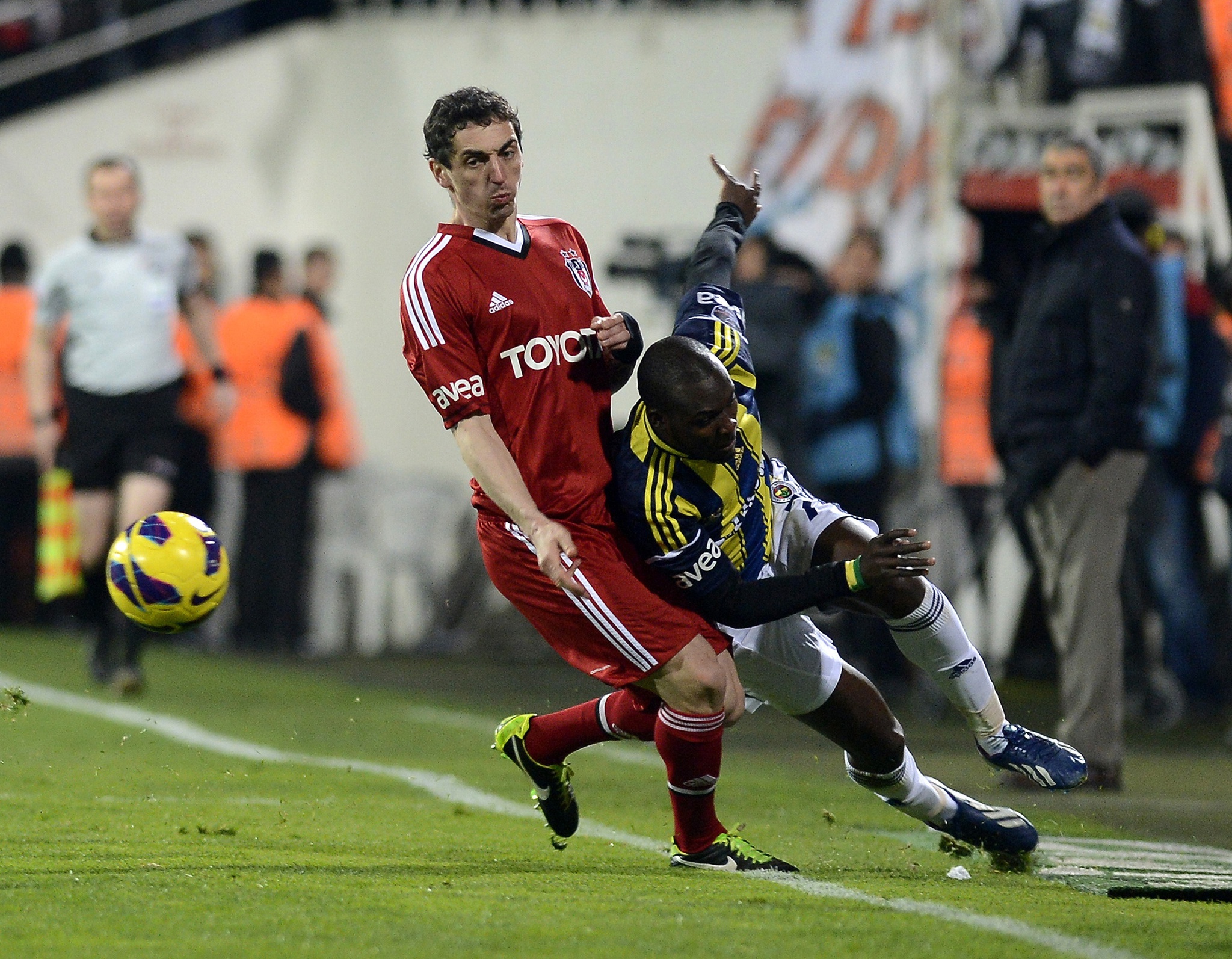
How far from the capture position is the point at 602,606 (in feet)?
17.8

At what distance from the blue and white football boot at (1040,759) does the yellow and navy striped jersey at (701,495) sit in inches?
34.6

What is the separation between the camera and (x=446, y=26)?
14891 mm

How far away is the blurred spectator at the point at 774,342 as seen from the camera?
1168cm

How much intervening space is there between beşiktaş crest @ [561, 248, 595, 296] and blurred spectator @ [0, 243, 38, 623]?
28.9 ft

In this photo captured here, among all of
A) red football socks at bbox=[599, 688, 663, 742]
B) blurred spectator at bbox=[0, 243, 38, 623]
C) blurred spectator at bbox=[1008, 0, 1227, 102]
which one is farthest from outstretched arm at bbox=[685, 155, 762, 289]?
blurred spectator at bbox=[0, 243, 38, 623]

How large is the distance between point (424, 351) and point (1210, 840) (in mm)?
3164

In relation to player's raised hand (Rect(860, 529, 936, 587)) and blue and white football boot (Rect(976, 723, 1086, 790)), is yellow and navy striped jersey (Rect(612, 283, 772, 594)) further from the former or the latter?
blue and white football boot (Rect(976, 723, 1086, 790))

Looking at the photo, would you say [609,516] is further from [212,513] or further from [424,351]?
[212,513]

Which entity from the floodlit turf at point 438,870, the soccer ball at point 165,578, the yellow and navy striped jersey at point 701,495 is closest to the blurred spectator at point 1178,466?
the floodlit turf at point 438,870

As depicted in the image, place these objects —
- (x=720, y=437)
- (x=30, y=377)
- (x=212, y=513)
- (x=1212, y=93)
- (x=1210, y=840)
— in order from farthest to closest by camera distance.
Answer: (x=212, y=513)
(x=1212, y=93)
(x=30, y=377)
(x=1210, y=840)
(x=720, y=437)

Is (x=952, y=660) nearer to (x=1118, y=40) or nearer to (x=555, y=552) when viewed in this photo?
(x=555, y=552)

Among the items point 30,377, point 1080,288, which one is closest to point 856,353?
point 1080,288

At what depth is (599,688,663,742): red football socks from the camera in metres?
5.84

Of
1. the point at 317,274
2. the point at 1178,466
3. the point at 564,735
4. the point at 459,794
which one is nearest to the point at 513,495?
the point at 564,735
